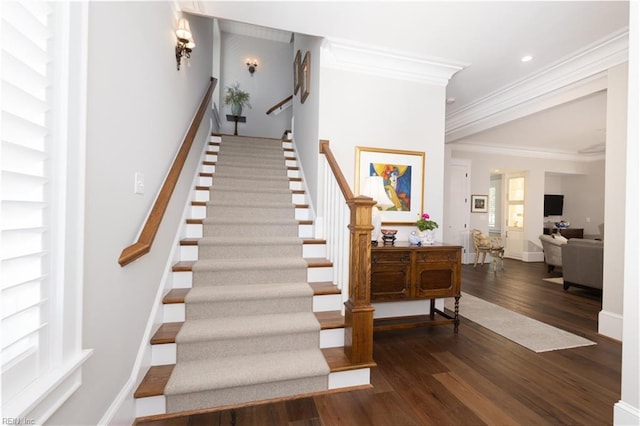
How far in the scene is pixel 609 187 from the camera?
2977 mm

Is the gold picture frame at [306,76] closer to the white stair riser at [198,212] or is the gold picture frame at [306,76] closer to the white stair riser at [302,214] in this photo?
the white stair riser at [302,214]

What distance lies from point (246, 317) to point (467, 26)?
322 centimetres

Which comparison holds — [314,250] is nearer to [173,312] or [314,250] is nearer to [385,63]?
[173,312]

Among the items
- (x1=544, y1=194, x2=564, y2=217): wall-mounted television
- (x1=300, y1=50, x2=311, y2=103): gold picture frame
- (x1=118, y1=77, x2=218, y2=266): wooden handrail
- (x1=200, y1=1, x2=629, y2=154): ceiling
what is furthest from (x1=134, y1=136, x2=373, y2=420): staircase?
(x1=544, y1=194, x2=564, y2=217): wall-mounted television

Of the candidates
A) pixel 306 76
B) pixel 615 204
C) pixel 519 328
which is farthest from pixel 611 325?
pixel 306 76

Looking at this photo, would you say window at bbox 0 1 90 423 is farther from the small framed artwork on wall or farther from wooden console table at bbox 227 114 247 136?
the small framed artwork on wall

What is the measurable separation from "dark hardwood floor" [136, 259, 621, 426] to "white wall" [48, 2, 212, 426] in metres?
0.60

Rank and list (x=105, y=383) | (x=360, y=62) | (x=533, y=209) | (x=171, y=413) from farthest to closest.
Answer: (x=533, y=209)
(x=360, y=62)
(x=171, y=413)
(x=105, y=383)

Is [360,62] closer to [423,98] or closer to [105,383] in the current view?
[423,98]

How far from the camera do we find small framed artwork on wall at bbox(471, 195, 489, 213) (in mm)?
7038

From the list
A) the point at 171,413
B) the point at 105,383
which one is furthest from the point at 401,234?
the point at 105,383

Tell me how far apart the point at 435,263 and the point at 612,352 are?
5.49 feet

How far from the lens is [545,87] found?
3.49 metres

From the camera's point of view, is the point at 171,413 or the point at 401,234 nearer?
the point at 171,413
